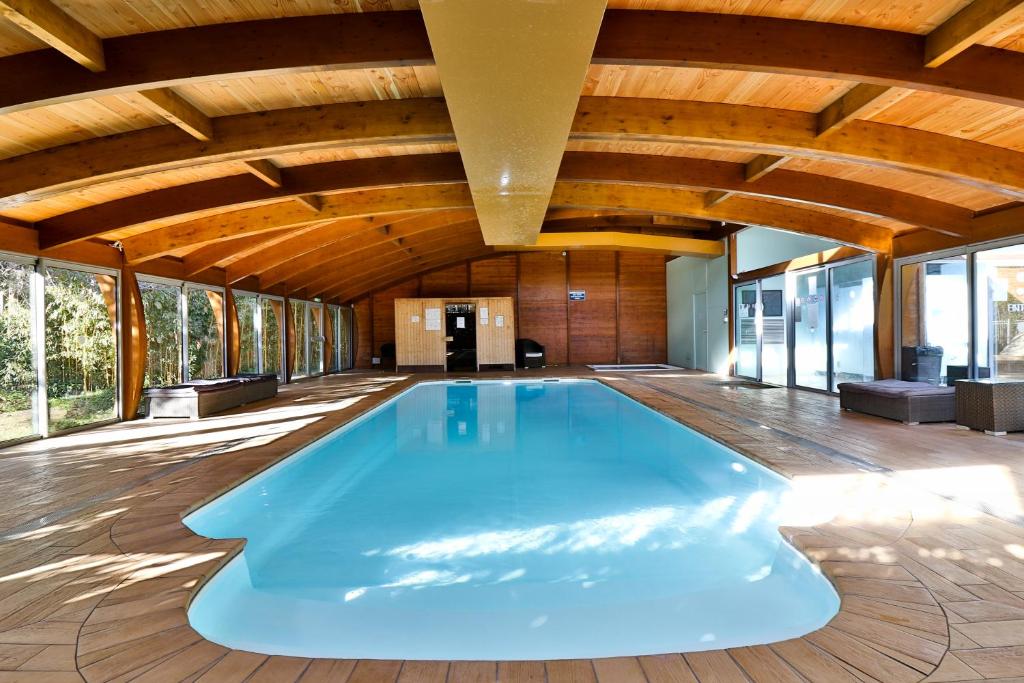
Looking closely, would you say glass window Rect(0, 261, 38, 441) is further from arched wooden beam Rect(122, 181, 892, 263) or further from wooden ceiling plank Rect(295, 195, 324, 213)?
wooden ceiling plank Rect(295, 195, 324, 213)

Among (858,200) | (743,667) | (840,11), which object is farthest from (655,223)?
(743,667)

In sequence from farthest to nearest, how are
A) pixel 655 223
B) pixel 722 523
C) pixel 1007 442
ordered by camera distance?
pixel 655 223, pixel 1007 442, pixel 722 523

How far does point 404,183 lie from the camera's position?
579 centimetres

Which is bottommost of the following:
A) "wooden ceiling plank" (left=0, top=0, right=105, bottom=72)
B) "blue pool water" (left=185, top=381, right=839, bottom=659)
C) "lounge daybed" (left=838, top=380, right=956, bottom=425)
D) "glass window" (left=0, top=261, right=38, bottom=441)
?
"blue pool water" (left=185, top=381, right=839, bottom=659)

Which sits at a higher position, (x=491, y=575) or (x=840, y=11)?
(x=840, y=11)

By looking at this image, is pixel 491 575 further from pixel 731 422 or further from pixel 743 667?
pixel 731 422

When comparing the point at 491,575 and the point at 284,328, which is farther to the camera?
the point at 284,328

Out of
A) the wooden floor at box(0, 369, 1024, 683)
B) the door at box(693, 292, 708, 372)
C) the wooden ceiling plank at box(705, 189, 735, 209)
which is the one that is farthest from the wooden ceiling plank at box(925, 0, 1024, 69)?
the door at box(693, 292, 708, 372)

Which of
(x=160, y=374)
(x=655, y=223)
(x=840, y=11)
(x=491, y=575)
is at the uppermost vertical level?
(x=655, y=223)

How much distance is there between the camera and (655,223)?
42.0 feet

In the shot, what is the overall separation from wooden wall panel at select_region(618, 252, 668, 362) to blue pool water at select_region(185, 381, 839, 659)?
10.6 m

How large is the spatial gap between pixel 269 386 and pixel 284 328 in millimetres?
3103

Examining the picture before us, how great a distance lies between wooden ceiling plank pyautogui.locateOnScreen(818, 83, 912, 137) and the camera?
12.1 feet

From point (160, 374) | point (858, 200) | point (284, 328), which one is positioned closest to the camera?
point (858, 200)
